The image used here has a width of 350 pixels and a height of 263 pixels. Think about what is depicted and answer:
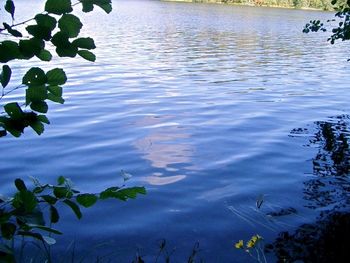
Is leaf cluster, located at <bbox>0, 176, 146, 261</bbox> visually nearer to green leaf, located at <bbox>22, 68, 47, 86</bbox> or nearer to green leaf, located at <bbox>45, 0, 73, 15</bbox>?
green leaf, located at <bbox>22, 68, 47, 86</bbox>

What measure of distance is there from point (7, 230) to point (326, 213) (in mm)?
6748

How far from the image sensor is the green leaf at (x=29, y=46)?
1801 mm

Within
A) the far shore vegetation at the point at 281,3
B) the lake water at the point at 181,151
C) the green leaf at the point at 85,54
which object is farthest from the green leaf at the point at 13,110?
the far shore vegetation at the point at 281,3

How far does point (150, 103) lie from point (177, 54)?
625 inches

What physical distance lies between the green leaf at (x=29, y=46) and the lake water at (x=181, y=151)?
14.0 feet

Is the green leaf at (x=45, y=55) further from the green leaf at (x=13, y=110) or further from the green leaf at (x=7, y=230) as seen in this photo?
the green leaf at (x=7, y=230)

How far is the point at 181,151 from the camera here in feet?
36.1

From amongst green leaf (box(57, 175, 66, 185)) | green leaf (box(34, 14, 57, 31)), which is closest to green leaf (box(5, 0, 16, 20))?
green leaf (box(34, 14, 57, 31))

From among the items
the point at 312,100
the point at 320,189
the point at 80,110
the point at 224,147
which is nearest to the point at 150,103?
the point at 80,110

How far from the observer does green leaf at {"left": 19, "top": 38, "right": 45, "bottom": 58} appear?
1.80 meters

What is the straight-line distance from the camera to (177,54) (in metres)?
31.7

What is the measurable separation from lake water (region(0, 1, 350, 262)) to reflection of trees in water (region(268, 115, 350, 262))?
0.24 m

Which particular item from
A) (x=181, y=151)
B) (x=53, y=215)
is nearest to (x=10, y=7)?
(x=53, y=215)

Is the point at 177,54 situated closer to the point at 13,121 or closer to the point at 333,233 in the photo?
the point at 333,233
